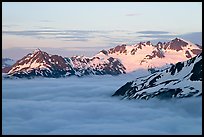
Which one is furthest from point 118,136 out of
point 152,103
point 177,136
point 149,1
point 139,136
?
point 152,103

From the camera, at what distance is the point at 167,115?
17225 cm

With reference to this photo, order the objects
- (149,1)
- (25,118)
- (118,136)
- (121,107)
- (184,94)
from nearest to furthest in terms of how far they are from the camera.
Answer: (149,1) → (118,136) → (25,118) → (184,94) → (121,107)

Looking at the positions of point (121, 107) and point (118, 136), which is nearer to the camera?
point (118, 136)

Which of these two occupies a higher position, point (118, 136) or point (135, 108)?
point (135, 108)

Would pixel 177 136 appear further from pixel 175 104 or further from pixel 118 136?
pixel 175 104

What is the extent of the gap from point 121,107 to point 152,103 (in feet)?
46.6

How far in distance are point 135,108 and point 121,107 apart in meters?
15.4

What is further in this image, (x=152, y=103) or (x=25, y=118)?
(x=152, y=103)

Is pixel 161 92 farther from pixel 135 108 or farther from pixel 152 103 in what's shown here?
pixel 135 108

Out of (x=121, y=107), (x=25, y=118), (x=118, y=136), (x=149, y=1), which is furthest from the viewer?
(x=121, y=107)

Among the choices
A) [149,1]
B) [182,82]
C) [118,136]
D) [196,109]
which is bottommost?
[118,136]

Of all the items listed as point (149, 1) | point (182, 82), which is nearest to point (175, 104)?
point (182, 82)

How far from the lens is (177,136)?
96.3 meters

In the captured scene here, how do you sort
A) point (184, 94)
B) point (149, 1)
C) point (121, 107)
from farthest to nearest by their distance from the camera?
point (121, 107), point (184, 94), point (149, 1)
